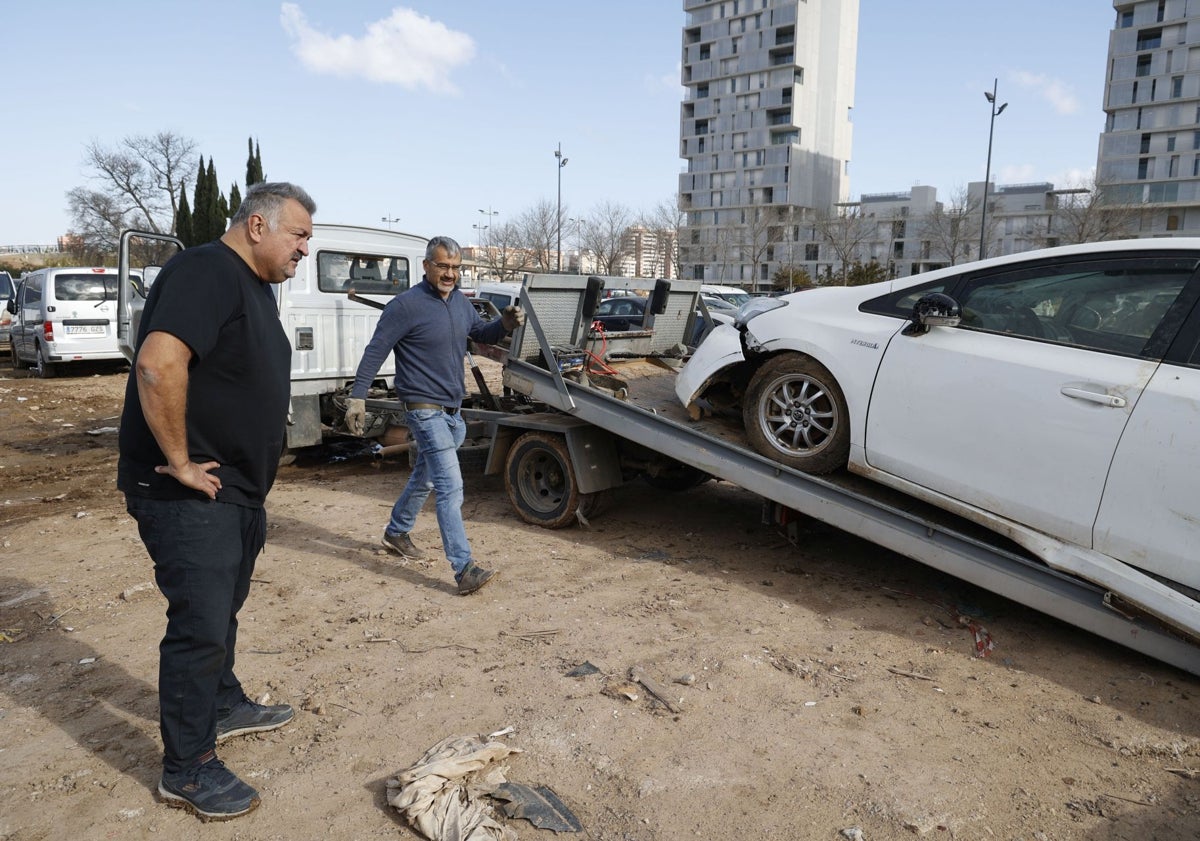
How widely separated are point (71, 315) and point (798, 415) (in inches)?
521

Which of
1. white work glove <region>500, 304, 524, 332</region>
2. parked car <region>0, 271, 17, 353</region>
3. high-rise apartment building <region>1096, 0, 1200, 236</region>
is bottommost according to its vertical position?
parked car <region>0, 271, 17, 353</region>

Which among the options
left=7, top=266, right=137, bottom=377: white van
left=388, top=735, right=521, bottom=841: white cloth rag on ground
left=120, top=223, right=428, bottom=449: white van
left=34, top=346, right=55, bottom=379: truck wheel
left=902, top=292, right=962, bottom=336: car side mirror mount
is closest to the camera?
left=388, top=735, right=521, bottom=841: white cloth rag on ground

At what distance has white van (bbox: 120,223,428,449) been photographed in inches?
291

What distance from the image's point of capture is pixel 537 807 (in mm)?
2748

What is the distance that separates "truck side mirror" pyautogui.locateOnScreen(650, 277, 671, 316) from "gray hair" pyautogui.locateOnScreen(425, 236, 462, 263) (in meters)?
2.05

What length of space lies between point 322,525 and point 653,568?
101 inches

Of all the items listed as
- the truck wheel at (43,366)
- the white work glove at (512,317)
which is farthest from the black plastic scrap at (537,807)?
the truck wheel at (43,366)

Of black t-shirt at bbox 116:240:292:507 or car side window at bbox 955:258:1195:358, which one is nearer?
black t-shirt at bbox 116:240:292:507

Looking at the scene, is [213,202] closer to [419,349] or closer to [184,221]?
[184,221]

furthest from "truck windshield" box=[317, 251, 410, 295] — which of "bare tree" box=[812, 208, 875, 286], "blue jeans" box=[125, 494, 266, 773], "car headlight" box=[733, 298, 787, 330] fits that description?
"bare tree" box=[812, 208, 875, 286]

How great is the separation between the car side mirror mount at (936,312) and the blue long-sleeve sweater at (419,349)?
255 cm

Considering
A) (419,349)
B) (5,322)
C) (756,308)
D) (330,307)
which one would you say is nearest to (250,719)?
(419,349)

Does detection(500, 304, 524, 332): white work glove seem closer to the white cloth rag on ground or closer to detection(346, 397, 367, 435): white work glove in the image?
detection(346, 397, 367, 435): white work glove

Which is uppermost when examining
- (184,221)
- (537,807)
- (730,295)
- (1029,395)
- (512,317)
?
(184,221)
